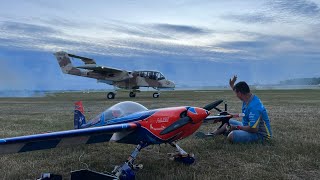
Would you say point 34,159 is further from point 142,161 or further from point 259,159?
point 259,159

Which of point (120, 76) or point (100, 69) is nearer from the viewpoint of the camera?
point (100, 69)

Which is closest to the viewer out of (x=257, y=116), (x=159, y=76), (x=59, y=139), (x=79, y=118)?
(x=59, y=139)

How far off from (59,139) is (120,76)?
3630 cm

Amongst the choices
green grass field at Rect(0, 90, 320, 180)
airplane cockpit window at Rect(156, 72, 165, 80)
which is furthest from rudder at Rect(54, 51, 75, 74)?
green grass field at Rect(0, 90, 320, 180)

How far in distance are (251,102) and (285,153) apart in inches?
61.1

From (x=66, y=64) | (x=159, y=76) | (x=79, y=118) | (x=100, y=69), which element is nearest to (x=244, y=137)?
(x=79, y=118)

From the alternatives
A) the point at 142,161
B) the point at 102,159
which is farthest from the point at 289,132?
the point at 102,159

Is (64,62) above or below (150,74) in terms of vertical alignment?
above

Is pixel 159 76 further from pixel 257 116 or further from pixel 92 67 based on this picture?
pixel 257 116

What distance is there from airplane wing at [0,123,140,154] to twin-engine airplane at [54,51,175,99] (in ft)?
114

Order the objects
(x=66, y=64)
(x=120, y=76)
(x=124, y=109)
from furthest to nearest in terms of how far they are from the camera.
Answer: (x=66, y=64), (x=120, y=76), (x=124, y=109)

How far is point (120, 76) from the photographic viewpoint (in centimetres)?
4134

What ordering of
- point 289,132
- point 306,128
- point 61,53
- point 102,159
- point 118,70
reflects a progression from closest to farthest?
point 102,159 < point 289,132 < point 306,128 < point 118,70 < point 61,53

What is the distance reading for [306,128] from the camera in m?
10.8
